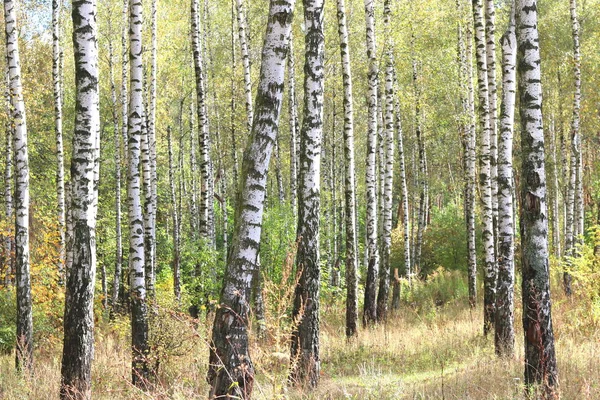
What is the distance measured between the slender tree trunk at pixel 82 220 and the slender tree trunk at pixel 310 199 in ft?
8.67

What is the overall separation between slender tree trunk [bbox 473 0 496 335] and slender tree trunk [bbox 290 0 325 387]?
13.0 feet

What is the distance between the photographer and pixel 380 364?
9961mm

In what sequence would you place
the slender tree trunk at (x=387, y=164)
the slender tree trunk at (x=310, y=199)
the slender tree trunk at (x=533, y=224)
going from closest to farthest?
the slender tree trunk at (x=533, y=224) < the slender tree trunk at (x=310, y=199) < the slender tree trunk at (x=387, y=164)

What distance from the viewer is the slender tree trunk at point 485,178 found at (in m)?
10.8

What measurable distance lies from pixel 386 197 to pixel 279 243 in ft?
10.0

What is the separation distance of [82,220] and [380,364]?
217 inches

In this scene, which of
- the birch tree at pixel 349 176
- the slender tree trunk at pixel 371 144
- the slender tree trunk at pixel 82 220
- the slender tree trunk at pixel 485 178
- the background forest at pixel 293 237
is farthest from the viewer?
the slender tree trunk at pixel 371 144

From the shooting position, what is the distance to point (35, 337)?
13.3 m

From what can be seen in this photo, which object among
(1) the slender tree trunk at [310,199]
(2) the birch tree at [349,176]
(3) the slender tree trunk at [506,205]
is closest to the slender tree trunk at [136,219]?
(1) the slender tree trunk at [310,199]

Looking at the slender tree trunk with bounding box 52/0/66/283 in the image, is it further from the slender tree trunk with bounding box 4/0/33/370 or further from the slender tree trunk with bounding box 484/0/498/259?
the slender tree trunk with bounding box 484/0/498/259

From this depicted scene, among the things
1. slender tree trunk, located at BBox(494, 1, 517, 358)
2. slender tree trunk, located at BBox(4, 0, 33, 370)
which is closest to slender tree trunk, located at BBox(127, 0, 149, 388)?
slender tree trunk, located at BBox(4, 0, 33, 370)

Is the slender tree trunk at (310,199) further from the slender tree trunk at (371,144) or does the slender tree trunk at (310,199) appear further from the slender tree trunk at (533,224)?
the slender tree trunk at (371,144)

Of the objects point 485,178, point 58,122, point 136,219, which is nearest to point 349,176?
point 485,178

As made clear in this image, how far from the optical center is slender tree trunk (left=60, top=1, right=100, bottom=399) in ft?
21.2
